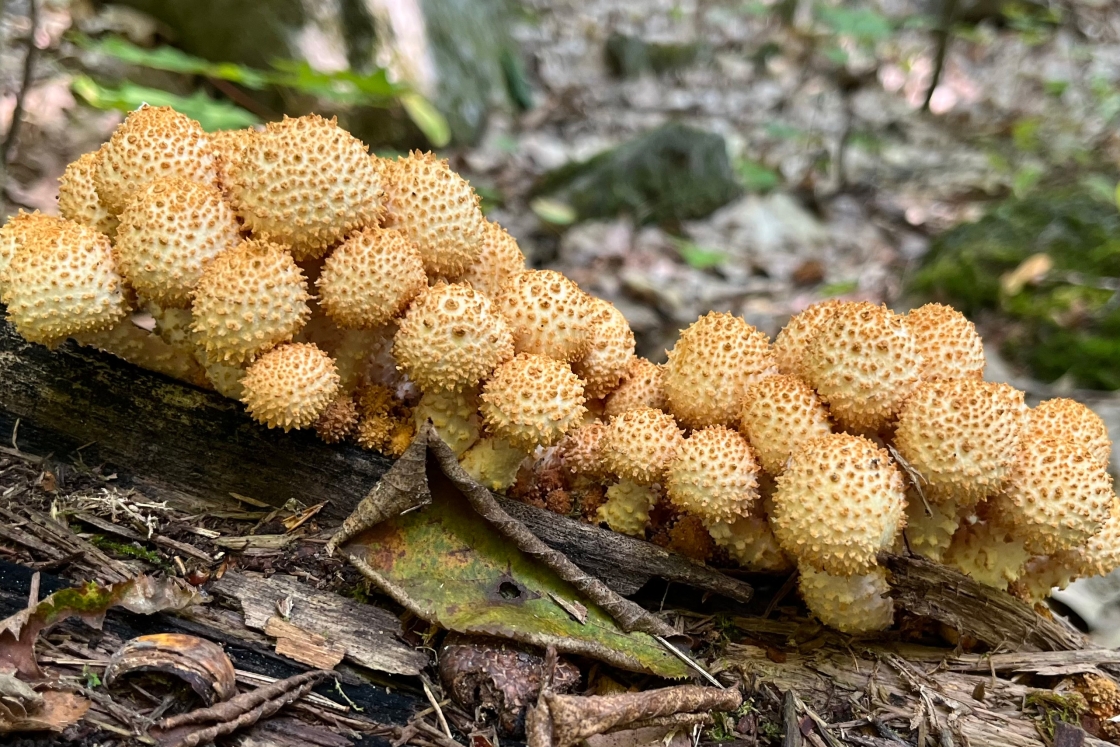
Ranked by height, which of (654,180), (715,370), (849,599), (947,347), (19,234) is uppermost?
(654,180)

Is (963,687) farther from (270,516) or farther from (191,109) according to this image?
(191,109)

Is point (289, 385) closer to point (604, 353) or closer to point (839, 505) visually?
point (604, 353)

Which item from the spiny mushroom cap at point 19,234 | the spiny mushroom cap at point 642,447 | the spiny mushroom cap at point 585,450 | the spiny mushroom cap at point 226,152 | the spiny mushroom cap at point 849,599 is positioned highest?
the spiny mushroom cap at point 226,152

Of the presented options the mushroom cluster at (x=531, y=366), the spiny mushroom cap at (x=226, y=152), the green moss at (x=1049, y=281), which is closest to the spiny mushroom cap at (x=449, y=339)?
the mushroom cluster at (x=531, y=366)

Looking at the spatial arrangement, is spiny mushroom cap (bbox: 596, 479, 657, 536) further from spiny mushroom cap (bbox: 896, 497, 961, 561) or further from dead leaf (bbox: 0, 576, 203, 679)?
dead leaf (bbox: 0, 576, 203, 679)

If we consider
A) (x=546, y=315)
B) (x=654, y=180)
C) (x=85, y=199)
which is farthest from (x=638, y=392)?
(x=654, y=180)

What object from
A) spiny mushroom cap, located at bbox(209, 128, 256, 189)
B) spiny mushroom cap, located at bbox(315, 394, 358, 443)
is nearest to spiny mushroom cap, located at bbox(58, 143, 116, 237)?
spiny mushroom cap, located at bbox(209, 128, 256, 189)

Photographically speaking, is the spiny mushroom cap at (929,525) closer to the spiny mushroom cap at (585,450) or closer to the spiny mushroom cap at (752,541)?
the spiny mushroom cap at (752,541)
